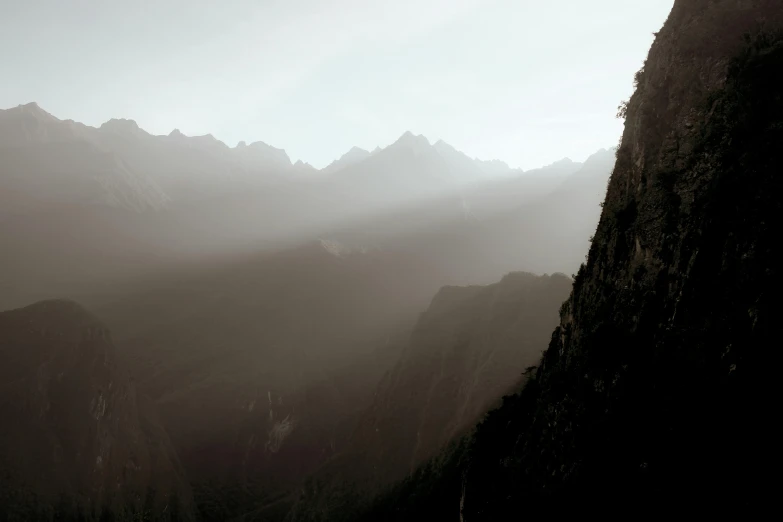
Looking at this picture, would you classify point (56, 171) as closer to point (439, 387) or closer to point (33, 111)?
point (33, 111)

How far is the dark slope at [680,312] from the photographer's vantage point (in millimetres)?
8327

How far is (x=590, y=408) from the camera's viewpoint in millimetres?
13391

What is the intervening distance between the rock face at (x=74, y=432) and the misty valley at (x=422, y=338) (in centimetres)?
33

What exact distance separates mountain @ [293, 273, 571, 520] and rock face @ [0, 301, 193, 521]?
2436 centimetres

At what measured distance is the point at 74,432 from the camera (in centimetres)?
5909

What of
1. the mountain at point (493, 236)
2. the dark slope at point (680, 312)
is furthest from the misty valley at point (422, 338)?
the mountain at point (493, 236)

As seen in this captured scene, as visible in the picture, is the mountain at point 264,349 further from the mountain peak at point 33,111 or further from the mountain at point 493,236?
the mountain peak at point 33,111

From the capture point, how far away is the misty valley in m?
9.86

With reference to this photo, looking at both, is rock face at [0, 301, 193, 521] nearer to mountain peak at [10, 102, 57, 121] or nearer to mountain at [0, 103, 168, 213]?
mountain at [0, 103, 168, 213]

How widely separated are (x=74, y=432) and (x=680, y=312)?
245ft

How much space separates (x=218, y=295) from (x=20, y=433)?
249ft

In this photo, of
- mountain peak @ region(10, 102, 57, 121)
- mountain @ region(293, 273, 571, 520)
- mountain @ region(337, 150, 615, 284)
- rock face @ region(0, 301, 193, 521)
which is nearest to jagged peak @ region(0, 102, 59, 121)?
mountain peak @ region(10, 102, 57, 121)

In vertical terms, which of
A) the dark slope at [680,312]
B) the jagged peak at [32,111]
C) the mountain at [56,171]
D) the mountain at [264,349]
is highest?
the jagged peak at [32,111]

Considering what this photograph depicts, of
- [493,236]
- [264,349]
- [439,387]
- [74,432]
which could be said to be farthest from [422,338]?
[493,236]
